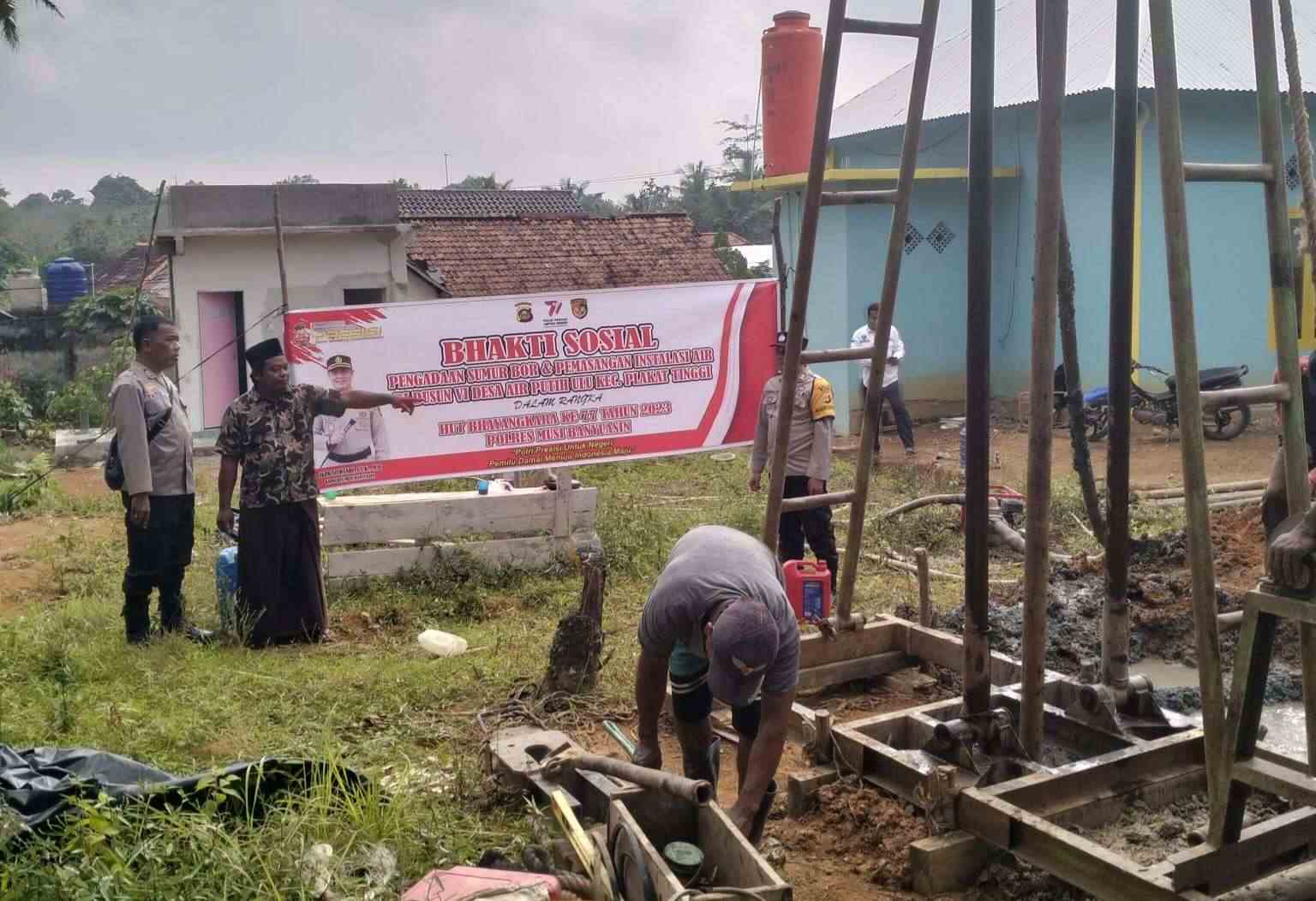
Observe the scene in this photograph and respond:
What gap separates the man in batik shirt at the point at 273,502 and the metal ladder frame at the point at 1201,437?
5115mm

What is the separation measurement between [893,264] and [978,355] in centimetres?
94

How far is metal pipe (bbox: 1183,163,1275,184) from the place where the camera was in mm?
3684

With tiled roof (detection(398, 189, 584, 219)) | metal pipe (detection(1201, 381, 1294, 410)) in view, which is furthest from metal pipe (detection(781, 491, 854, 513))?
tiled roof (detection(398, 189, 584, 219))

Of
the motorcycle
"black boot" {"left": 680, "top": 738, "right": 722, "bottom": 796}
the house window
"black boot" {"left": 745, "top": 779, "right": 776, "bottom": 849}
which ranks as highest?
the house window

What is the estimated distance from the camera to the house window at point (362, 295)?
66.3ft

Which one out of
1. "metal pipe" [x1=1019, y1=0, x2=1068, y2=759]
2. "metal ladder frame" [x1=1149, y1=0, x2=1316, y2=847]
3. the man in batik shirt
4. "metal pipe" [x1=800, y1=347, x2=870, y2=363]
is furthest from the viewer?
the man in batik shirt

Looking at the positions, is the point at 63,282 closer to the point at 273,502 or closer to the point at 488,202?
the point at 488,202

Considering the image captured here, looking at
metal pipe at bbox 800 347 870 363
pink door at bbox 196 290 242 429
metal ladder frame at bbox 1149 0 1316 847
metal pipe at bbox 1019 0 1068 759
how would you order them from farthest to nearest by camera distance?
pink door at bbox 196 290 242 429 → metal pipe at bbox 800 347 870 363 → metal pipe at bbox 1019 0 1068 759 → metal ladder frame at bbox 1149 0 1316 847

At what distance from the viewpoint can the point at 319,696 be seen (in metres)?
6.05

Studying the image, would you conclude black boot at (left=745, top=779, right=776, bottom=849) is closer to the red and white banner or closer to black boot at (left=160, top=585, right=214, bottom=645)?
black boot at (left=160, top=585, right=214, bottom=645)

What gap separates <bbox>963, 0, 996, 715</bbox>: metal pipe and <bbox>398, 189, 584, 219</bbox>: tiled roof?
29.6 meters

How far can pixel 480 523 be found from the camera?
28.8 ft

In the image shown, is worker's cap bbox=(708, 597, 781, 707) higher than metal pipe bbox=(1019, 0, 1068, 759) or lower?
lower

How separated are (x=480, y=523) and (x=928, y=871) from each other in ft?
16.9
